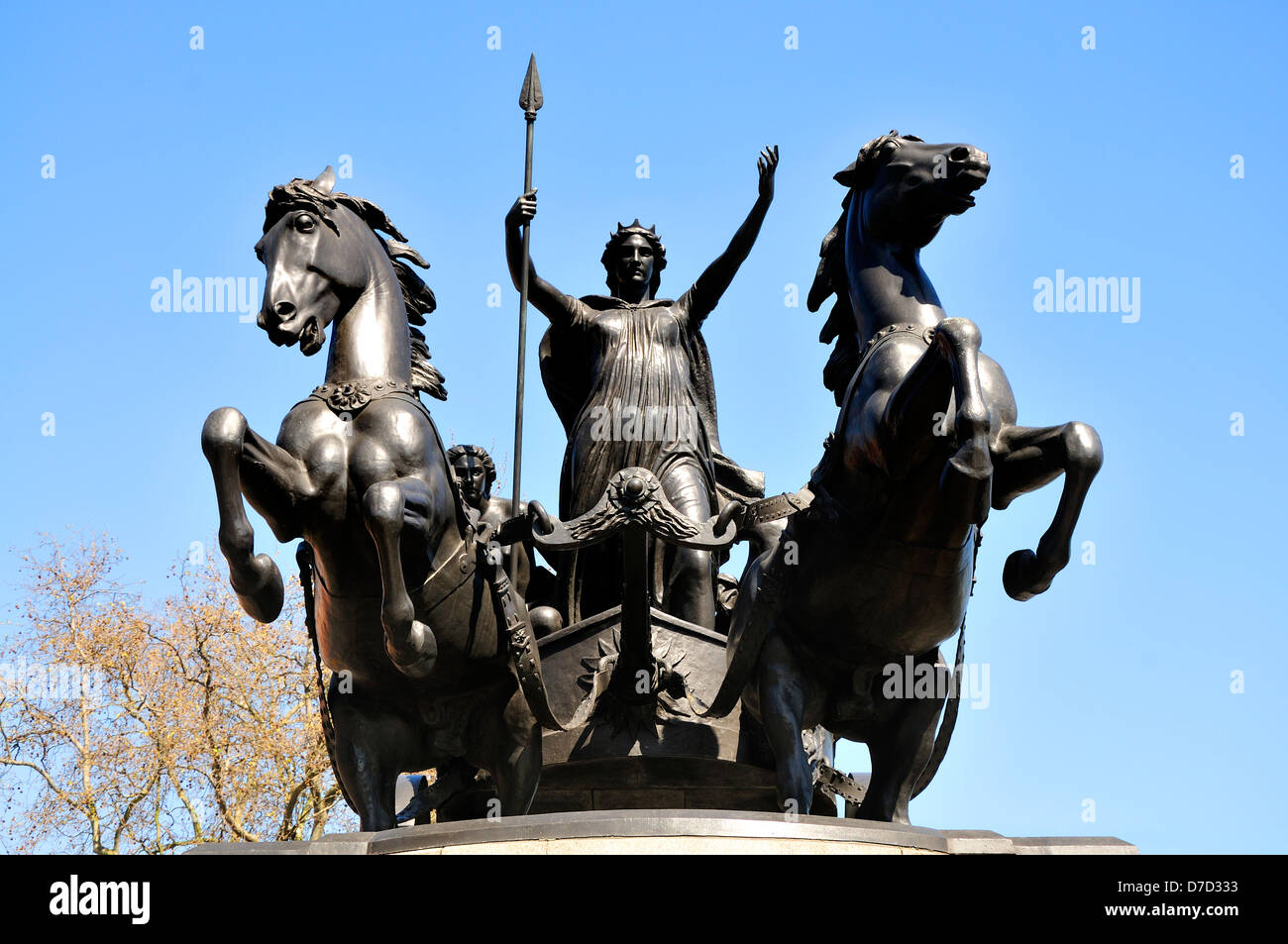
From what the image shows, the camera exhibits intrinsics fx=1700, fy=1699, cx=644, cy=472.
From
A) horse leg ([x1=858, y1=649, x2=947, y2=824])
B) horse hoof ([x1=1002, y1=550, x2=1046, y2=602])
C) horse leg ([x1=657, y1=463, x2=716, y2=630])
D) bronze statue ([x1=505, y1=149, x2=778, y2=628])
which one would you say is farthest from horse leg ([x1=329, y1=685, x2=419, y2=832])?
horse hoof ([x1=1002, y1=550, x2=1046, y2=602])

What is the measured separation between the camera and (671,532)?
920 cm

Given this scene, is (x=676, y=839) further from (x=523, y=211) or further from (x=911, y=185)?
(x=523, y=211)

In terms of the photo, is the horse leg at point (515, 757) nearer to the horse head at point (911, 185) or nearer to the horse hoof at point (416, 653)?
the horse hoof at point (416, 653)

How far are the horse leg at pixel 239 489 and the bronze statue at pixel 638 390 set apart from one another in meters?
2.99

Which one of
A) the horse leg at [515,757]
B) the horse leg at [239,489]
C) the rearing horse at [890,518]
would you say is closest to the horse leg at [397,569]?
the horse leg at [239,489]

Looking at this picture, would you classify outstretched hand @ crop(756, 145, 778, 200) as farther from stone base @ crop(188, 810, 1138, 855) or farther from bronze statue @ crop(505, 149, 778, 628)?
stone base @ crop(188, 810, 1138, 855)

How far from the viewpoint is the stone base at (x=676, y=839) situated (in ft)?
20.9

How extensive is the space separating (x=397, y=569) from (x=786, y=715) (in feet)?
6.96

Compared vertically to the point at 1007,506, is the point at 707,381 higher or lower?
higher

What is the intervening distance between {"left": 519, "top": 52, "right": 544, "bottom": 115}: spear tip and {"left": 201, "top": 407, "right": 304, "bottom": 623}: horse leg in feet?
13.3

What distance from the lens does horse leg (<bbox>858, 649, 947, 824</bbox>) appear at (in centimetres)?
891
